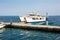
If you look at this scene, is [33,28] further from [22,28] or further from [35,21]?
[35,21]

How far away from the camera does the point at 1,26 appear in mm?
51062

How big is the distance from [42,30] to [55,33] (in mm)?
4623

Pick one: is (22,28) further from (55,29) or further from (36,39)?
(36,39)

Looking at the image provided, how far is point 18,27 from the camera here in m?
51.6

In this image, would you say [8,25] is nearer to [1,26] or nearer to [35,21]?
[1,26]

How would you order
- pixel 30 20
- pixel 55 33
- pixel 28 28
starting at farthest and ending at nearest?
pixel 30 20, pixel 28 28, pixel 55 33

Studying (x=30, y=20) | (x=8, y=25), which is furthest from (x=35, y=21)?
(x=8, y=25)

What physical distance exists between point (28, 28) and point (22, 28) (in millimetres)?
2301

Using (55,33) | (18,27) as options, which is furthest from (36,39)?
(18,27)

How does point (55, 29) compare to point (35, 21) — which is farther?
point (35, 21)

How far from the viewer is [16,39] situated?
116 ft

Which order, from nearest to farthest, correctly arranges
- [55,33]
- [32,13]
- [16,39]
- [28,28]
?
[16,39]
[55,33]
[28,28]
[32,13]

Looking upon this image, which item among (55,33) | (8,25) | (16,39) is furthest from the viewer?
(8,25)

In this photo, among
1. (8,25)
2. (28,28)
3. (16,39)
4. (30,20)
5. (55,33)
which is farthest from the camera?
(30,20)
